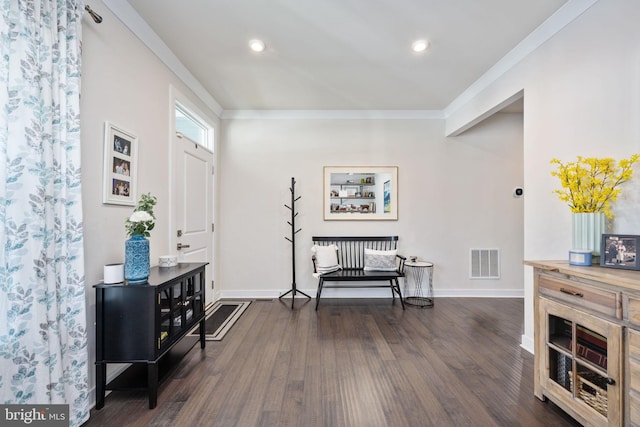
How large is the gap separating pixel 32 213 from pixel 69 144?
1.51 feet

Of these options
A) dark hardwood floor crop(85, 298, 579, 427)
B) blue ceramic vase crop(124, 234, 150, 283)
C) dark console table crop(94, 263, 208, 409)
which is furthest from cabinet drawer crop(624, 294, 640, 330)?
blue ceramic vase crop(124, 234, 150, 283)

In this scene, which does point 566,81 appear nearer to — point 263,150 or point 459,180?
point 459,180

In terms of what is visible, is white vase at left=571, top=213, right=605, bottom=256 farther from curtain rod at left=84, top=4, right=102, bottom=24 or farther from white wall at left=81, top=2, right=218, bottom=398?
curtain rod at left=84, top=4, right=102, bottom=24

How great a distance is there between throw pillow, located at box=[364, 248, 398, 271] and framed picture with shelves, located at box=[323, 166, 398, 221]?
645 mm

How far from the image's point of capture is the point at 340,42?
2.67 metres

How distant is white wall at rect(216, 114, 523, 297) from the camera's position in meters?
4.38

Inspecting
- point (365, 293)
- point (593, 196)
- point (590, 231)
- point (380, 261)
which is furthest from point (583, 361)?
point (365, 293)

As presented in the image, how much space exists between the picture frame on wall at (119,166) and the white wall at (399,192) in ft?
6.66

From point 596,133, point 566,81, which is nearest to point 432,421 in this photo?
point 596,133

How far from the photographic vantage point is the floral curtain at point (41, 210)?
1.35 m

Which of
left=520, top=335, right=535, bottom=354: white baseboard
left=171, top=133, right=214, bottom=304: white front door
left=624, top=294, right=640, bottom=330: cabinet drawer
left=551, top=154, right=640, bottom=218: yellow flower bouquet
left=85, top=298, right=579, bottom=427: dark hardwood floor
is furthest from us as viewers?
left=171, top=133, right=214, bottom=304: white front door

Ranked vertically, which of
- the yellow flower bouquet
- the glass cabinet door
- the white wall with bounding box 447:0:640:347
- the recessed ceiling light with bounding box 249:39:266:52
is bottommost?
the glass cabinet door

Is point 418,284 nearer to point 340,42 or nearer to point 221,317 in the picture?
point 221,317

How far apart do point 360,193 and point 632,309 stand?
10.8 ft
